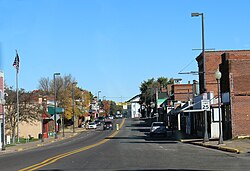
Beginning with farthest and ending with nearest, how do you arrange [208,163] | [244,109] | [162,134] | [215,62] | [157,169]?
[215,62], [162,134], [244,109], [208,163], [157,169]

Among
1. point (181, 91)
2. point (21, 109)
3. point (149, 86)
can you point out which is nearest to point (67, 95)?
point (181, 91)

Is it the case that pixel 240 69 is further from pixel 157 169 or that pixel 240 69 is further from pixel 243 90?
pixel 157 169

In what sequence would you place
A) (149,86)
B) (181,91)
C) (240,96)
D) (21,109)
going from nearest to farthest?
(240,96) < (21,109) < (181,91) < (149,86)

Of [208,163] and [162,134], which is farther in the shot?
[162,134]

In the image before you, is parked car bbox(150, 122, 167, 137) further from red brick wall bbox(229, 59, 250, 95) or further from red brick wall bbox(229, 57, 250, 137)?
red brick wall bbox(229, 59, 250, 95)

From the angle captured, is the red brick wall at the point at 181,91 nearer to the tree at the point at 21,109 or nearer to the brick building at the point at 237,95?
the tree at the point at 21,109

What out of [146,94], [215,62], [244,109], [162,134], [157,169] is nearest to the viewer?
[157,169]

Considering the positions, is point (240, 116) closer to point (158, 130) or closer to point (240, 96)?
point (240, 96)

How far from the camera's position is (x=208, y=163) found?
63.5 ft

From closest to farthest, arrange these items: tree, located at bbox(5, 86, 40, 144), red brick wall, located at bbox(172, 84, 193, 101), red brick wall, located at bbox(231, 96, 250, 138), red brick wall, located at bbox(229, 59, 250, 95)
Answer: red brick wall, located at bbox(231, 96, 250, 138) → red brick wall, located at bbox(229, 59, 250, 95) → tree, located at bbox(5, 86, 40, 144) → red brick wall, located at bbox(172, 84, 193, 101)

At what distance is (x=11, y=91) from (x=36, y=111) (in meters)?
4.81

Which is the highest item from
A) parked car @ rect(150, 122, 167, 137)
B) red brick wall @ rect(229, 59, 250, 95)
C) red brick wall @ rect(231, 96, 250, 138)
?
red brick wall @ rect(229, 59, 250, 95)

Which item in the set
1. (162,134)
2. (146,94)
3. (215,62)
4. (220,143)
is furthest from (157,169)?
(146,94)

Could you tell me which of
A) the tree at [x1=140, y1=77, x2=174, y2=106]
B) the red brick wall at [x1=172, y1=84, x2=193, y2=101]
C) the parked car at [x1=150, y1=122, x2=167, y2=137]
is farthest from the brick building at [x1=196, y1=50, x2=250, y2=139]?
the tree at [x1=140, y1=77, x2=174, y2=106]
